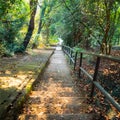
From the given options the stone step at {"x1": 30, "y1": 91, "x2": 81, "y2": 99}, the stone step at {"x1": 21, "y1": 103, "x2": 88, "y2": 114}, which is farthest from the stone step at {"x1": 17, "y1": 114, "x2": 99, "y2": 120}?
the stone step at {"x1": 30, "y1": 91, "x2": 81, "y2": 99}

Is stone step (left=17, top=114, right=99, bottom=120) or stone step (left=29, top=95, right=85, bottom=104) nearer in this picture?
stone step (left=17, top=114, right=99, bottom=120)

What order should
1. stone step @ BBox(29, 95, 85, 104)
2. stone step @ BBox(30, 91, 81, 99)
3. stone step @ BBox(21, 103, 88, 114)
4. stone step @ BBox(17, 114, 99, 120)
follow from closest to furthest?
1. stone step @ BBox(17, 114, 99, 120)
2. stone step @ BBox(21, 103, 88, 114)
3. stone step @ BBox(29, 95, 85, 104)
4. stone step @ BBox(30, 91, 81, 99)

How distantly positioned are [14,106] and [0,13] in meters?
4.26

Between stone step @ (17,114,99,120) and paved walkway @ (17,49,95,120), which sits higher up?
stone step @ (17,114,99,120)

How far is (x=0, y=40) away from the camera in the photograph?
1353cm

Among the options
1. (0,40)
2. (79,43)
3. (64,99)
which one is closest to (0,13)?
(64,99)

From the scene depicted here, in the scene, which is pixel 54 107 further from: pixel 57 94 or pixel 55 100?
pixel 57 94

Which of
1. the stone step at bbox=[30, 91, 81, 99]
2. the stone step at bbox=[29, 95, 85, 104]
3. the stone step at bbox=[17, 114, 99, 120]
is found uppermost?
the stone step at bbox=[17, 114, 99, 120]

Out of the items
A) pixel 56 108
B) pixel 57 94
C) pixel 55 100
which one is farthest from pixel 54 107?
pixel 57 94

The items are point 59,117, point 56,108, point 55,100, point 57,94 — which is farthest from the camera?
point 57,94

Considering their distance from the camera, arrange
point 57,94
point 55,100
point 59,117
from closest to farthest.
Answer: point 59,117 → point 55,100 → point 57,94

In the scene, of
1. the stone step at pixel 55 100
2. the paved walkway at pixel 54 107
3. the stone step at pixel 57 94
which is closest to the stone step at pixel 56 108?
the paved walkway at pixel 54 107

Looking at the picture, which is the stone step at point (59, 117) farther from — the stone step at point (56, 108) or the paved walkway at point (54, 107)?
the stone step at point (56, 108)

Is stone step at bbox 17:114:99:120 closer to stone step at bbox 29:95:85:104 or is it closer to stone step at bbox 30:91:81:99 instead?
stone step at bbox 29:95:85:104
